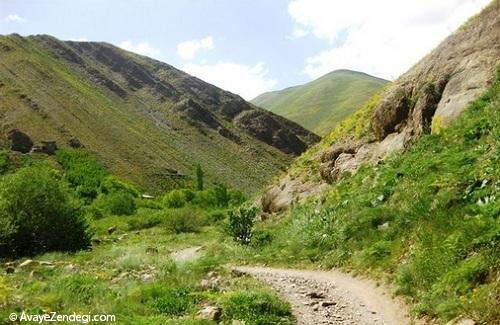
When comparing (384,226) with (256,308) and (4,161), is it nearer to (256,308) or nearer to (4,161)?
(256,308)

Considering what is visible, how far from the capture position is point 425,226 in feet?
41.0

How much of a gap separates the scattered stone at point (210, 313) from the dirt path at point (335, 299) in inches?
61.3

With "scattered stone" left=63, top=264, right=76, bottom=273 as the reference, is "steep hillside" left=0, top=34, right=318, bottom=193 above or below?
above

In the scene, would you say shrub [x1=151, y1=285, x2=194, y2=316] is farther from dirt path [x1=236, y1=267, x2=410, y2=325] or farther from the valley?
dirt path [x1=236, y1=267, x2=410, y2=325]

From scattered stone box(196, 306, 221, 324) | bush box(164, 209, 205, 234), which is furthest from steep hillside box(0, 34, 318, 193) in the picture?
scattered stone box(196, 306, 221, 324)

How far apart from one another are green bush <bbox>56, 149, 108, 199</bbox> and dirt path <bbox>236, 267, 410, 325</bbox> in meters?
56.7

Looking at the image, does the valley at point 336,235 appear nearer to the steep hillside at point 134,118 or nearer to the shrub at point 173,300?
the shrub at point 173,300

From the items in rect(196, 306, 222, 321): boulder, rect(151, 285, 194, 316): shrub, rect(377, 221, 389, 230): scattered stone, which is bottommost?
rect(151, 285, 194, 316): shrub

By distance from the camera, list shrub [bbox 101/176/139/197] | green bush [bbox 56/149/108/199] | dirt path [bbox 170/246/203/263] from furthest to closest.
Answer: shrub [bbox 101/176/139/197] < green bush [bbox 56/149/108/199] < dirt path [bbox 170/246/203/263]

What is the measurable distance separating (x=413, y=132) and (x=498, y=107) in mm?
5575

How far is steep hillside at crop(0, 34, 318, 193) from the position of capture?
283 ft

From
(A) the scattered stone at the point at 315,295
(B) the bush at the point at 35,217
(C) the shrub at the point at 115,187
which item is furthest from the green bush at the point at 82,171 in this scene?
(A) the scattered stone at the point at 315,295

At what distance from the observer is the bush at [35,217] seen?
2328 cm

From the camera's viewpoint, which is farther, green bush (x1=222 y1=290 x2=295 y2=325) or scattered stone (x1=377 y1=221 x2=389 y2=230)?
scattered stone (x1=377 y1=221 x2=389 y2=230)
